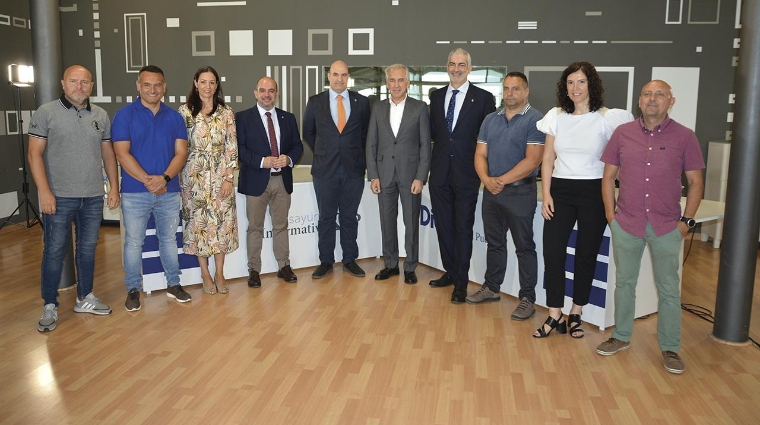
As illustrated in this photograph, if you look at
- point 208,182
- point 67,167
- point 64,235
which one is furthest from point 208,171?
point 64,235

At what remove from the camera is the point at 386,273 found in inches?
211

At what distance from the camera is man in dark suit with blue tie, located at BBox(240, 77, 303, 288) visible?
16.1ft

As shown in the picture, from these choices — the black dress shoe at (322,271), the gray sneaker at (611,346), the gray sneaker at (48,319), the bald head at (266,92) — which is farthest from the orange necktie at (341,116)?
the gray sneaker at (611,346)

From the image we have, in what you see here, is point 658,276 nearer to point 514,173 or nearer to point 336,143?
point 514,173

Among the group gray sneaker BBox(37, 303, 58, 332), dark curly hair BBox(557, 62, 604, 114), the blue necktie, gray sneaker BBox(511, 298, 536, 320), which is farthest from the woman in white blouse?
gray sneaker BBox(37, 303, 58, 332)

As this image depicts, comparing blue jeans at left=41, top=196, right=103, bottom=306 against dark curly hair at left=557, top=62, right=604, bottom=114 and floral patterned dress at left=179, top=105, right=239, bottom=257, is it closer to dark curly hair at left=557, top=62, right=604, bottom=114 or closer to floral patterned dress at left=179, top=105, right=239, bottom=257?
floral patterned dress at left=179, top=105, right=239, bottom=257

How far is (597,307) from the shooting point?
4137 mm

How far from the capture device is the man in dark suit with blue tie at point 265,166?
490 cm

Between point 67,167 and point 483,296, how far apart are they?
119 inches

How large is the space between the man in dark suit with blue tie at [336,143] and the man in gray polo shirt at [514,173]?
1204mm

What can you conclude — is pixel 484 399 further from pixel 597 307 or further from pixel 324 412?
pixel 597 307

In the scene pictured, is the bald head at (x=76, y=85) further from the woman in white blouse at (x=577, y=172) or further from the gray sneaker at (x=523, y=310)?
the gray sneaker at (x=523, y=310)

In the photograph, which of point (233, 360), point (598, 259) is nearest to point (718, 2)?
point (598, 259)

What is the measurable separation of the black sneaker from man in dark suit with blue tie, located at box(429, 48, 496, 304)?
2.30 metres
